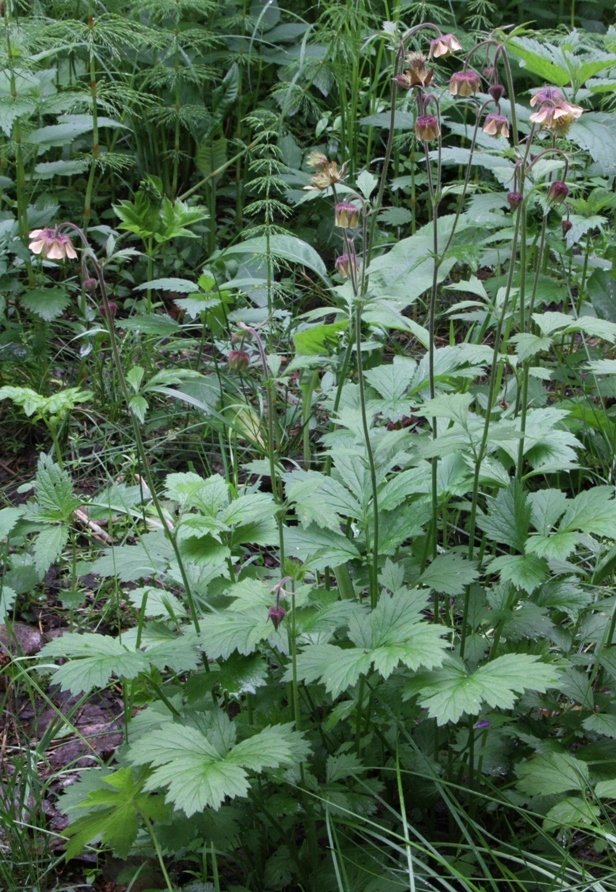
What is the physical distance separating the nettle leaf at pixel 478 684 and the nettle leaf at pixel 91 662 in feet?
1.42

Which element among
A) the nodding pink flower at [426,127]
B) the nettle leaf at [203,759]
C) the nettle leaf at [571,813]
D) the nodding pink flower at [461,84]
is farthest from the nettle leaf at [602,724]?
the nodding pink flower at [461,84]

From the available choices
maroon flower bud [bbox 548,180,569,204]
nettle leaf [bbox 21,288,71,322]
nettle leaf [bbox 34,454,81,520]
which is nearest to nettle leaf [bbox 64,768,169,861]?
nettle leaf [bbox 34,454,81,520]

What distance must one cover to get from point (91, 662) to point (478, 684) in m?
0.57

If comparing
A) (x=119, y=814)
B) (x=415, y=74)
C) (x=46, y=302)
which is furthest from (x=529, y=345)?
(x=46, y=302)

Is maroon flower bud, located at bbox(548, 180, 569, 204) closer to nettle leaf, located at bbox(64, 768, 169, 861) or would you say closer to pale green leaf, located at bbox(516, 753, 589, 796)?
pale green leaf, located at bbox(516, 753, 589, 796)

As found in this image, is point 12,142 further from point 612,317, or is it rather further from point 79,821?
point 79,821

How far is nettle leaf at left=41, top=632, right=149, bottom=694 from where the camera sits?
1.31 meters

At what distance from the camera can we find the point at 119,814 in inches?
51.6

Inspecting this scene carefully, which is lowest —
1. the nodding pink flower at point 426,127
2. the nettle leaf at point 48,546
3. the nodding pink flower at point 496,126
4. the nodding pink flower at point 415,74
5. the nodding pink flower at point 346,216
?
the nettle leaf at point 48,546

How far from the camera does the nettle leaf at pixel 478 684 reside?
124 centimetres

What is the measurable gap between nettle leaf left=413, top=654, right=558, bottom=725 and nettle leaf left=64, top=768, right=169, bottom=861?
1.40 feet

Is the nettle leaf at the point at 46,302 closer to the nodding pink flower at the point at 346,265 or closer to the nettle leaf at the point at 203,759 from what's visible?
the nodding pink flower at the point at 346,265

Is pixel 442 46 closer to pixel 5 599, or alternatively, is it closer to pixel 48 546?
pixel 48 546

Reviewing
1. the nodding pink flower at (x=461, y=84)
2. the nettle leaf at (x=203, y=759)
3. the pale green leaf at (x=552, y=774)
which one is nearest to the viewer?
Answer: the nettle leaf at (x=203, y=759)
